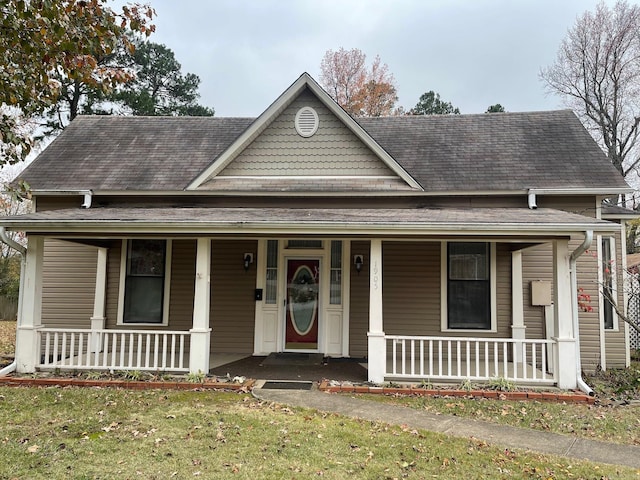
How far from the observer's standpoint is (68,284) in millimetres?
9633

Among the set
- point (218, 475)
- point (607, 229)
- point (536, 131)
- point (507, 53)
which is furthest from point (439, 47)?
point (218, 475)

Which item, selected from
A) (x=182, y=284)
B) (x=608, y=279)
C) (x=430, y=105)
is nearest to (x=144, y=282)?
(x=182, y=284)

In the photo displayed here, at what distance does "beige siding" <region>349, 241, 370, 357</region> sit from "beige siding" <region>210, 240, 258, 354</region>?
2119 mm


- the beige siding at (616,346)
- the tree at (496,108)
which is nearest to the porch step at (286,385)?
the beige siding at (616,346)

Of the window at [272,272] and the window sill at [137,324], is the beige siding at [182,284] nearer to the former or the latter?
the window sill at [137,324]

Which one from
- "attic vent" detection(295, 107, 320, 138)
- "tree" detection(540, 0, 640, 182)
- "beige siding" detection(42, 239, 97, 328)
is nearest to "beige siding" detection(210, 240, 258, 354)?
"attic vent" detection(295, 107, 320, 138)

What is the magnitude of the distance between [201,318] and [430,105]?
86.9ft

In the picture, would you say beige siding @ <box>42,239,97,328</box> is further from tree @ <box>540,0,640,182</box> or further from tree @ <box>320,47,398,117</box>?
tree @ <box>540,0,640,182</box>

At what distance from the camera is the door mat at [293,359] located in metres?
8.41

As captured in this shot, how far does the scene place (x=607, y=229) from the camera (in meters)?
6.43

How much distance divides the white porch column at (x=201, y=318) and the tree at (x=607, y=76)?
21953 millimetres

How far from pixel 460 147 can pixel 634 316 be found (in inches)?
284

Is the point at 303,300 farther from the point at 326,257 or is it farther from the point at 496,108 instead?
the point at 496,108

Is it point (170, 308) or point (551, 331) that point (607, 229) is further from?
point (170, 308)
